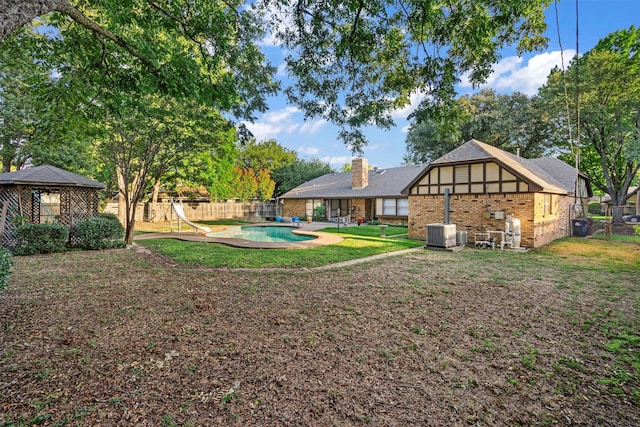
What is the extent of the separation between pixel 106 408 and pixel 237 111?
502 centimetres

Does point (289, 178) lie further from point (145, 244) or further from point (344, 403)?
point (344, 403)

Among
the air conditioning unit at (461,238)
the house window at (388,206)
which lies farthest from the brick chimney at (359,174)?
the air conditioning unit at (461,238)

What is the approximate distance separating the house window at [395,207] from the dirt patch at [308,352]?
14462 millimetres

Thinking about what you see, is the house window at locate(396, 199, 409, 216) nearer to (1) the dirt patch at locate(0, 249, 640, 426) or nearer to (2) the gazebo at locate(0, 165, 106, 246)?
(1) the dirt patch at locate(0, 249, 640, 426)

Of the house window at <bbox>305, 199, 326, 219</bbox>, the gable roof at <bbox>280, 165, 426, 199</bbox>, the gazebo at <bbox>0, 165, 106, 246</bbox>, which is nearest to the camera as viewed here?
the gazebo at <bbox>0, 165, 106, 246</bbox>

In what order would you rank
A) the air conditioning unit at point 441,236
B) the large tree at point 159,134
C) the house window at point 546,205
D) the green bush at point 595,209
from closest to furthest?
1. the large tree at point 159,134
2. the air conditioning unit at point 441,236
3. the house window at point 546,205
4. the green bush at point 595,209

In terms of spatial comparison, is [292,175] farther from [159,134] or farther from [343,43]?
[343,43]

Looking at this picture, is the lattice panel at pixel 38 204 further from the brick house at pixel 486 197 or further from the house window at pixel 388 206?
the house window at pixel 388 206

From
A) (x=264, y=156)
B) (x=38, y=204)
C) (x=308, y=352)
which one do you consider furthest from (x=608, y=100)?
(x=38, y=204)

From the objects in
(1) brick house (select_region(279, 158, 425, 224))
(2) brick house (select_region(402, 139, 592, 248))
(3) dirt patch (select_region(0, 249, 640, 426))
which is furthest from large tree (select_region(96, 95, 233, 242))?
(1) brick house (select_region(279, 158, 425, 224))

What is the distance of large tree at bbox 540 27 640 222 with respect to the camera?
16.7 meters

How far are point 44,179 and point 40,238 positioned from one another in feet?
7.61

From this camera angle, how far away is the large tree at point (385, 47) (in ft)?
15.2

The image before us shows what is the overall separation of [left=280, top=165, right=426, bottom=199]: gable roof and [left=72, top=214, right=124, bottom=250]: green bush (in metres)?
15.7
